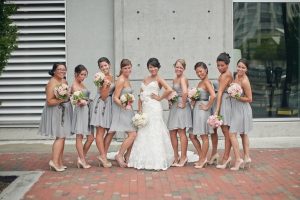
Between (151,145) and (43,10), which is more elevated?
(43,10)

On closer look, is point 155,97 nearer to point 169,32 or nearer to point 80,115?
point 80,115

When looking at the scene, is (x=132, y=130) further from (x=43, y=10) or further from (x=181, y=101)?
(x=43, y=10)

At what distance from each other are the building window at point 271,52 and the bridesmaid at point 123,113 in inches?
180

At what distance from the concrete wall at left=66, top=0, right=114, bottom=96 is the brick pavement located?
338 cm

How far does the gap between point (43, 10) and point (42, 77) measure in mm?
1615

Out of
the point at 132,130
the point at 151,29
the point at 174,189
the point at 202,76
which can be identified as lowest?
the point at 174,189

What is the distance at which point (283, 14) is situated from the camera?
12844 mm

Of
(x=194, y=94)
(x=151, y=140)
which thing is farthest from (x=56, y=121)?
(x=194, y=94)

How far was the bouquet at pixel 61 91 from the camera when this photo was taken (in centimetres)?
845

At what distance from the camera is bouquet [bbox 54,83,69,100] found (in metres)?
8.45

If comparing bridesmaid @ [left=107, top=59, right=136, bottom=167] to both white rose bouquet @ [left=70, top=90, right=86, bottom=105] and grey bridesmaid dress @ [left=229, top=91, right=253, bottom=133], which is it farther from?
grey bridesmaid dress @ [left=229, top=91, right=253, bottom=133]

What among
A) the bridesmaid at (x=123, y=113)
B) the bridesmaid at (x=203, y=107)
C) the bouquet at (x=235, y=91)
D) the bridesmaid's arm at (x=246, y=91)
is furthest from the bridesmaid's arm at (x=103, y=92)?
the bridesmaid's arm at (x=246, y=91)

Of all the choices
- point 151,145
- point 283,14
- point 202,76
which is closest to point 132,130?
point 151,145

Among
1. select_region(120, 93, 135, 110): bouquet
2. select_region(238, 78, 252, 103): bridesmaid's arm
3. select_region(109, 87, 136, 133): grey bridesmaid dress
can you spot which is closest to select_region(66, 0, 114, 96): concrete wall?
select_region(109, 87, 136, 133): grey bridesmaid dress
